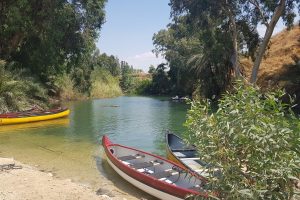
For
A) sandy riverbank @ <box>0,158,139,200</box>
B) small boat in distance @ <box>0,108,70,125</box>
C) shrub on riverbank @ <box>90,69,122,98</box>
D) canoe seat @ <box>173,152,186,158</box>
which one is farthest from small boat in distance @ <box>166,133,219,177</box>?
shrub on riverbank @ <box>90,69,122,98</box>

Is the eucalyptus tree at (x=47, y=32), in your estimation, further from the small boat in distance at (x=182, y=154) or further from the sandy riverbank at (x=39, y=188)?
the sandy riverbank at (x=39, y=188)

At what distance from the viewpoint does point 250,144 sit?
4.91 metres

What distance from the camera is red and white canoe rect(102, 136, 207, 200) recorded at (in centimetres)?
843

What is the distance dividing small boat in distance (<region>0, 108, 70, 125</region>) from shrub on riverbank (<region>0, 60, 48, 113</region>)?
1228 millimetres

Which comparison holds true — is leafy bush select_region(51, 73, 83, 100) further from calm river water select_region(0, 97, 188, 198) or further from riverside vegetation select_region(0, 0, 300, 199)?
calm river water select_region(0, 97, 188, 198)

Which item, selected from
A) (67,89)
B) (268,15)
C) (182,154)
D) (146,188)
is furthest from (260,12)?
(67,89)

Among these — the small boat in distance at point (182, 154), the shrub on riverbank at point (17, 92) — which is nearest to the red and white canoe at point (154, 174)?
the small boat in distance at point (182, 154)

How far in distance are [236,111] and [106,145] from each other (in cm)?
851

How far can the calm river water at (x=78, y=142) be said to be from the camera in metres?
11.9

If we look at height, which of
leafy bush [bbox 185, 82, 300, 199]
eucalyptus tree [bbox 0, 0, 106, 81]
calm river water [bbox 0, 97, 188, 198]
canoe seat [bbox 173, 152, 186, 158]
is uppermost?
eucalyptus tree [bbox 0, 0, 106, 81]

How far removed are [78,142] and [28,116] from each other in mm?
7123

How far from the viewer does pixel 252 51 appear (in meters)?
30.3

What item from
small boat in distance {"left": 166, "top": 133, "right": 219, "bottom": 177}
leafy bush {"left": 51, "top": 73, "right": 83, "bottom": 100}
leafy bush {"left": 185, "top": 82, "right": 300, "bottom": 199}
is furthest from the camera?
leafy bush {"left": 51, "top": 73, "right": 83, "bottom": 100}

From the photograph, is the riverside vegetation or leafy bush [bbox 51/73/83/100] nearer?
the riverside vegetation
